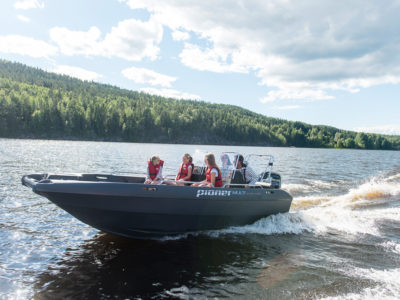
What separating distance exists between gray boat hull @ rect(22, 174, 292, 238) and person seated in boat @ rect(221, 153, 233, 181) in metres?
0.87

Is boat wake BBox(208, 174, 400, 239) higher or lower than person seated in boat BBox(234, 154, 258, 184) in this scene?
lower

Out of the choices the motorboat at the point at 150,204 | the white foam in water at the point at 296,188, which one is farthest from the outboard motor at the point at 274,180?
the white foam in water at the point at 296,188

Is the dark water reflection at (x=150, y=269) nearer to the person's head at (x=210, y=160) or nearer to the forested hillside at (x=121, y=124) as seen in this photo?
the person's head at (x=210, y=160)

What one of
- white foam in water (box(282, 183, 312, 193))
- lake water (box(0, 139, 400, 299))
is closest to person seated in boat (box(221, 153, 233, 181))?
lake water (box(0, 139, 400, 299))

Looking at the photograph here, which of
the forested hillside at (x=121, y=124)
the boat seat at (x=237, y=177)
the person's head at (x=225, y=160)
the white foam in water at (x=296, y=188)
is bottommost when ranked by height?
the white foam in water at (x=296, y=188)

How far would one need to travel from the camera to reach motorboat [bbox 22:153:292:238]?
6.27 m

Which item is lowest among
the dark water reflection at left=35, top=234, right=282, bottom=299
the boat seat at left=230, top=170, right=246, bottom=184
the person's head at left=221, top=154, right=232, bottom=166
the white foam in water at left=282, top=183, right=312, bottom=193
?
the dark water reflection at left=35, top=234, right=282, bottom=299

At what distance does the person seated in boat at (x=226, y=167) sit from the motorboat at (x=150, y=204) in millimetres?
215

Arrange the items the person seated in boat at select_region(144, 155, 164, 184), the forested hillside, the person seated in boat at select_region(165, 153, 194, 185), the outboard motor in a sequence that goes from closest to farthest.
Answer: the person seated in boat at select_region(144, 155, 164, 184)
the person seated in boat at select_region(165, 153, 194, 185)
the outboard motor
the forested hillside

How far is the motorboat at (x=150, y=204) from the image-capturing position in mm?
6270

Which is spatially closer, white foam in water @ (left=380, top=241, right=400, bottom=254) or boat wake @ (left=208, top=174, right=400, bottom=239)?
white foam in water @ (left=380, top=241, right=400, bottom=254)

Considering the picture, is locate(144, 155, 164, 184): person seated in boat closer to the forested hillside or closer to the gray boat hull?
the gray boat hull

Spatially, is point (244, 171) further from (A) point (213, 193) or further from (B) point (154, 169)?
(B) point (154, 169)

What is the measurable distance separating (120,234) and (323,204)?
28.4ft
